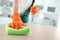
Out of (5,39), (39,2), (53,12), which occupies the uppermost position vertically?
(39,2)

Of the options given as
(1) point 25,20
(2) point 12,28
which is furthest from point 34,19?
(2) point 12,28

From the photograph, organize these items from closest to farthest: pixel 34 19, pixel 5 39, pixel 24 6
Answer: pixel 5 39
pixel 24 6
pixel 34 19

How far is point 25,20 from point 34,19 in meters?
0.14

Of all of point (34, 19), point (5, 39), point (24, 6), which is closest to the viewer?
point (5, 39)

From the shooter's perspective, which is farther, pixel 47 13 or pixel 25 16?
pixel 47 13

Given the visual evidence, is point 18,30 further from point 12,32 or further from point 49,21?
point 49,21

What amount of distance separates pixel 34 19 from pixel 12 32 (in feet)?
2.36

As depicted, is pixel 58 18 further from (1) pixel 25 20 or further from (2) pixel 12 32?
(2) pixel 12 32

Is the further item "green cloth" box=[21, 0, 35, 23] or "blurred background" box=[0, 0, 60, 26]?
"blurred background" box=[0, 0, 60, 26]

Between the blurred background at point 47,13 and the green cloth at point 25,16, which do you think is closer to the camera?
the green cloth at point 25,16

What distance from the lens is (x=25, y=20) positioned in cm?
120

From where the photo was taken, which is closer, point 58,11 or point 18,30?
point 18,30

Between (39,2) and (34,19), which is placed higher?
(39,2)

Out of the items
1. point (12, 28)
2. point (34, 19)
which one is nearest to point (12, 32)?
point (12, 28)
